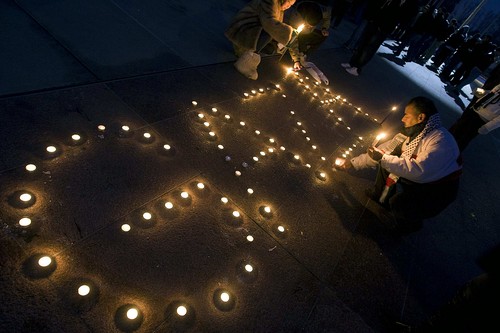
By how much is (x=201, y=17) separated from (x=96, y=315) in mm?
6239

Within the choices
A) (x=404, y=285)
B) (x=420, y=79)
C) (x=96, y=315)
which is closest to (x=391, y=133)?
(x=404, y=285)

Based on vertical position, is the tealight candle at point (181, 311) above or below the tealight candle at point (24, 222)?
below

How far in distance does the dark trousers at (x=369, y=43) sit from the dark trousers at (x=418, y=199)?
18.4 feet

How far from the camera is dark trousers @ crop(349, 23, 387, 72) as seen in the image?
7547mm

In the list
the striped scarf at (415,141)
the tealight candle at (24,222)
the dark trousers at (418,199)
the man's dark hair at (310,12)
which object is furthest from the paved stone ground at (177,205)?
the man's dark hair at (310,12)

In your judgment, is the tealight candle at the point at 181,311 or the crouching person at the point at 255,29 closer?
the tealight candle at the point at 181,311

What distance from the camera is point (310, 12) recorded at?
582 cm

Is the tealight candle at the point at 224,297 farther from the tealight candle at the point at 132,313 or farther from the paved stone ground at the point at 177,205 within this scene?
the tealight candle at the point at 132,313

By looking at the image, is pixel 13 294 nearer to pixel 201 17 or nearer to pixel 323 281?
pixel 323 281

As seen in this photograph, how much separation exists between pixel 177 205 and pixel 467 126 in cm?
605

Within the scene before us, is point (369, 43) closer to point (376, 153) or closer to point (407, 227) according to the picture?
point (376, 153)

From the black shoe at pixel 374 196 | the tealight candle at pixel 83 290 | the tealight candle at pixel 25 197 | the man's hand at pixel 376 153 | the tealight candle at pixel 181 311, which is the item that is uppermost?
the man's hand at pixel 376 153

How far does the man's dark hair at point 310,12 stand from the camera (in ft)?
19.1

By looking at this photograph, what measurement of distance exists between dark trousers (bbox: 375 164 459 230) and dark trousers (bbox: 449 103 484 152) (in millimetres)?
3357
